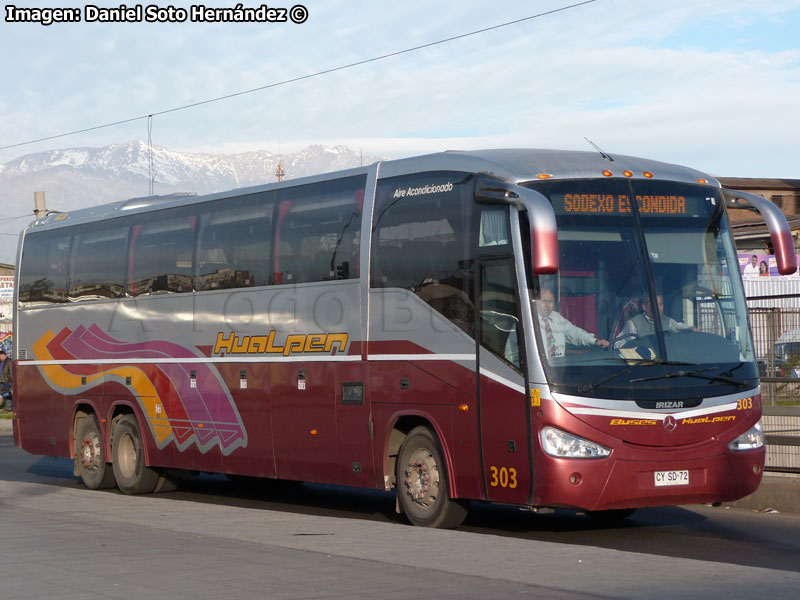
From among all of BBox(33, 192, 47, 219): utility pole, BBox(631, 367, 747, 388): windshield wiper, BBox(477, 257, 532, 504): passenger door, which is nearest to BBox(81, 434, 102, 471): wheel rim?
BBox(477, 257, 532, 504): passenger door

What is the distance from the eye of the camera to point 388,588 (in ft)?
27.4

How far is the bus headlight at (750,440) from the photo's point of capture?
11727 millimetres

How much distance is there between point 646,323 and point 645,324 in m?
0.01

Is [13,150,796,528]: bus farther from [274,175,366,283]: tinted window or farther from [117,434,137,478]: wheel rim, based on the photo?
[117,434,137,478]: wheel rim

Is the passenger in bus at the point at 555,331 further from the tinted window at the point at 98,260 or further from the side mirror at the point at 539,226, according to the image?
the tinted window at the point at 98,260

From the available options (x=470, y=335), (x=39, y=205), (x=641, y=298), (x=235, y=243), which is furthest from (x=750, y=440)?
(x=39, y=205)

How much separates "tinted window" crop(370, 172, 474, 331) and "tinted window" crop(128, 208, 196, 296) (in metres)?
4.16

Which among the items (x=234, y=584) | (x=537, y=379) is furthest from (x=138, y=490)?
(x=234, y=584)

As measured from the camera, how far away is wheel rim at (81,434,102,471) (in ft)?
62.0

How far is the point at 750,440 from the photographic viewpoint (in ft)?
38.9

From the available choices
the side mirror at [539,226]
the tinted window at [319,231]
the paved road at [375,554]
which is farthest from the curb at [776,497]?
the tinted window at [319,231]

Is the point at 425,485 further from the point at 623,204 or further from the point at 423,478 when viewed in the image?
the point at 623,204

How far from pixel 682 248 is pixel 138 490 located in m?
9.55

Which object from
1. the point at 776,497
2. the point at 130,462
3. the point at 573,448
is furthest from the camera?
the point at 130,462
